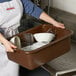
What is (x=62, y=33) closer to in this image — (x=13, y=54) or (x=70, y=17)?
(x=13, y=54)

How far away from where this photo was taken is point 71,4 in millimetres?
1821

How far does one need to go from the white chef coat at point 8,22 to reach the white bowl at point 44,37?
136 mm

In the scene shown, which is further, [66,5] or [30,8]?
[66,5]

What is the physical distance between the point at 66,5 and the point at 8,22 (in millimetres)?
→ 890

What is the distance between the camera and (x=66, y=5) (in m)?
1.87

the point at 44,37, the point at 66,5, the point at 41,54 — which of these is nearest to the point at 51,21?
the point at 44,37

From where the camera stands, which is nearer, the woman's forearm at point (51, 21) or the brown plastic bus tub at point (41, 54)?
the brown plastic bus tub at point (41, 54)

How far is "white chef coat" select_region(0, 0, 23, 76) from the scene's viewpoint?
1.04 meters

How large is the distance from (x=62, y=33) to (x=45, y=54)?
0.18 m

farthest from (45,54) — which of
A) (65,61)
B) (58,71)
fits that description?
(65,61)

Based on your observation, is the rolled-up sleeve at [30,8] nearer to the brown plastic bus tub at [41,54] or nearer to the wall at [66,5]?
the brown plastic bus tub at [41,54]

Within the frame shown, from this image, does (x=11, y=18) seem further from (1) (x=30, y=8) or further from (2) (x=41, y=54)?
(2) (x=41, y=54)

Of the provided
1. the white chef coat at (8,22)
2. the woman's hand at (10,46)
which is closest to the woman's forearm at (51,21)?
the white chef coat at (8,22)

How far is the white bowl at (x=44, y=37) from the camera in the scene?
102 cm
